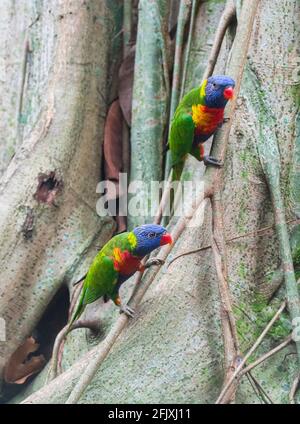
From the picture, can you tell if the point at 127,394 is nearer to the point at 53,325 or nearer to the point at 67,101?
the point at 53,325

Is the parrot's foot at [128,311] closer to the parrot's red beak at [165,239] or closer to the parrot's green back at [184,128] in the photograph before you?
the parrot's red beak at [165,239]

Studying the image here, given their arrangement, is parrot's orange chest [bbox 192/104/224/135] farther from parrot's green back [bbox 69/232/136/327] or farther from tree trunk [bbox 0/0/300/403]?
parrot's green back [bbox 69/232/136/327]

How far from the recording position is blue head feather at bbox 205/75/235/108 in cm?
339

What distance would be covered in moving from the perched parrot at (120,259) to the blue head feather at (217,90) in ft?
2.05

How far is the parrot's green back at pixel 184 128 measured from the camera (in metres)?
3.64

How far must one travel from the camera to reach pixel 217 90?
343 centimetres

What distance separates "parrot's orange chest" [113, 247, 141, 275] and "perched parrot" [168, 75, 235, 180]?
0.55 m

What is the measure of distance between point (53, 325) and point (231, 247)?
1560 millimetres

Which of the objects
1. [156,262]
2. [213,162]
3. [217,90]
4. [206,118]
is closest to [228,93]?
[217,90]

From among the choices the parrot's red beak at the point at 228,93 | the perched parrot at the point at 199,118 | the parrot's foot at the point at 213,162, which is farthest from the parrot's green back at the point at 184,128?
the parrot's foot at the point at 213,162

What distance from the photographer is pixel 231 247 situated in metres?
3.42

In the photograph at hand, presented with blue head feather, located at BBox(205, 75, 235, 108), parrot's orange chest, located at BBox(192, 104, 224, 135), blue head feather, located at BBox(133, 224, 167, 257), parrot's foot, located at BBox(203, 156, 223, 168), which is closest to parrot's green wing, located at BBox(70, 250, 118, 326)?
blue head feather, located at BBox(133, 224, 167, 257)
